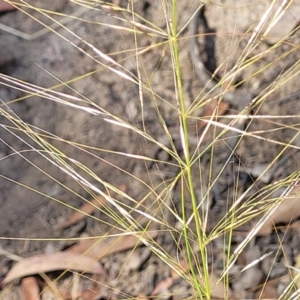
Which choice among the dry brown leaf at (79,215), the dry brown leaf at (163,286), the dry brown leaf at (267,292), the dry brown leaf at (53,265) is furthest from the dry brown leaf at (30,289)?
the dry brown leaf at (267,292)

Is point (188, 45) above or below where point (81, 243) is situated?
above

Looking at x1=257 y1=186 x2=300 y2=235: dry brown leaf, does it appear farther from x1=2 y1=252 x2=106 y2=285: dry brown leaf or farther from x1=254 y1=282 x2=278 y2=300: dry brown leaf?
x1=2 y1=252 x2=106 y2=285: dry brown leaf

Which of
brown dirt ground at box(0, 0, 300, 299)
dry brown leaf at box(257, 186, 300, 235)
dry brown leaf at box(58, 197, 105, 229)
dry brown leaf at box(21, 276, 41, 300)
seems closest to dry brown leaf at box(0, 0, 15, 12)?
brown dirt ground at box(0, 0, 300, 299)

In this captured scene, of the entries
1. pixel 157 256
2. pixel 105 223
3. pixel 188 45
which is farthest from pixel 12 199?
pixel 188 45

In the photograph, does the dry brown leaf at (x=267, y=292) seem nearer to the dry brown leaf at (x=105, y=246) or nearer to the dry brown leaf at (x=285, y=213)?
the dry brown leaf at (x=285, y=213)

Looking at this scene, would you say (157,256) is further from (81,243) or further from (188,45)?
(188,45)
